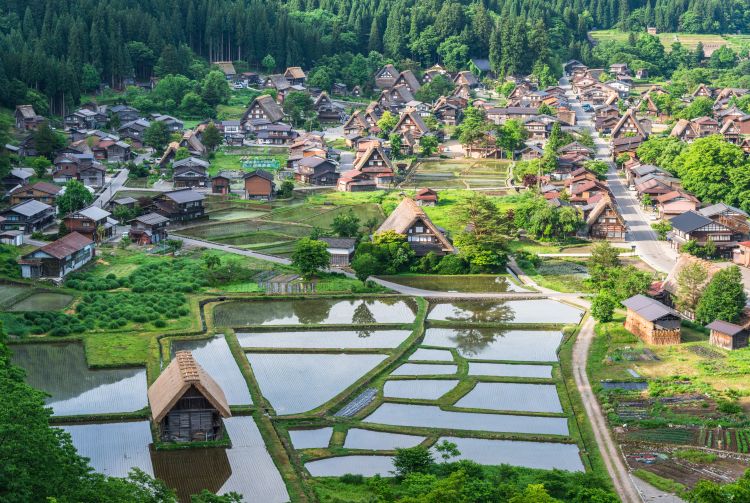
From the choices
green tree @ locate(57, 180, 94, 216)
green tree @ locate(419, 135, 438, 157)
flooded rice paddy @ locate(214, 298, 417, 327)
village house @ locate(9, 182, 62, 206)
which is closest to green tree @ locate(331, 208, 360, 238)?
flooded rice paddy @ locate(214, 298, 417, 327)

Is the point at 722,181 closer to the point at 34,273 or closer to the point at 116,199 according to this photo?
the point at 116,199

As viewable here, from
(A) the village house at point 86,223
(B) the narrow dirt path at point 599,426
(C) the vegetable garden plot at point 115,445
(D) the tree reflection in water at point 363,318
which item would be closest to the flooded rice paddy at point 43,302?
(A) the village house at point 86,223

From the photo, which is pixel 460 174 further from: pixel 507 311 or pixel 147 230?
pixel 507 311

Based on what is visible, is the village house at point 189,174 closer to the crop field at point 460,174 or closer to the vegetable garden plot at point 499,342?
the crop field at point 460,174

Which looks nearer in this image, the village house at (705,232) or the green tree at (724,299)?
the green tree at (724,299)

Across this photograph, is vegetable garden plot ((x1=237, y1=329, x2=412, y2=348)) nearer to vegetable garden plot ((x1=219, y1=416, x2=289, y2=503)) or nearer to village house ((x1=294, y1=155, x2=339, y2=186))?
vegetable garden plot ((x1=219, y1=416, x2=289, y2=503))

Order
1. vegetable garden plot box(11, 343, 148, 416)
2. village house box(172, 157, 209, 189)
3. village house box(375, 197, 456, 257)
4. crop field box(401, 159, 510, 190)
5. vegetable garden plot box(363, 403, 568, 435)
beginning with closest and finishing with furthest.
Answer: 1. vegetable garden plot box(363, 403, 568, 435)
2. vegetable garden plot box(11, 343, 148, 416)
3. village house box(375, 197, 456, 257)
4. village house box(172, 157, 209, 189)
5. crop field box(401, 159, 510, 190)
